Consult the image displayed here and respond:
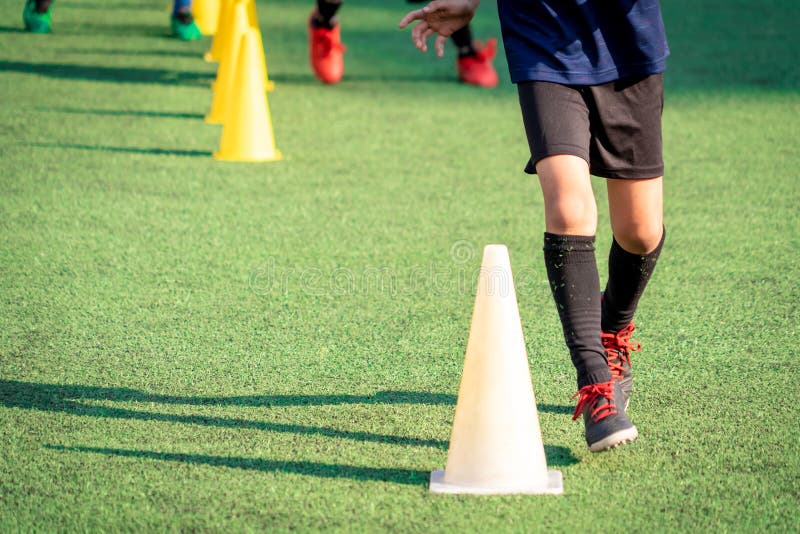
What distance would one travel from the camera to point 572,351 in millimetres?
2779

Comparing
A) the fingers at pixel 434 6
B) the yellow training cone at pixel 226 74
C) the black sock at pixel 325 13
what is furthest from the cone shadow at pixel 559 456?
the black sock at pixel 325 13

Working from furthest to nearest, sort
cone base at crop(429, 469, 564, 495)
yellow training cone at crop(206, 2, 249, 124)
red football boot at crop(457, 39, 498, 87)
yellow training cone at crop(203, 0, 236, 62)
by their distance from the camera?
yellow training cone at crop(203, 0, 236, 62) → red football boot at crop(457, 39, 498, 87) → yellow training cone at crop(206, 2, 249, 124) → cone base at crop(429, 469, 564, 495)

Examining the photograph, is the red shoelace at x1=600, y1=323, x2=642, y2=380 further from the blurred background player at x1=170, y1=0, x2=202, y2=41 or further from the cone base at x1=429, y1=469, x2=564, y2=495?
the blurred background player at x1=170, y1=0, x2=202, y2=41

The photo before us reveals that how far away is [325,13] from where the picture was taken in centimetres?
794

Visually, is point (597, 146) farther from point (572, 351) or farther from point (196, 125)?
point (196, 125)

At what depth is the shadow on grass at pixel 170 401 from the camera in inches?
119

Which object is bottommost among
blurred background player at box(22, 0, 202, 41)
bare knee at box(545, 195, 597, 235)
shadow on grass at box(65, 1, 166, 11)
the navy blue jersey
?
shadow on grass at box(65, 1, 166, 11)

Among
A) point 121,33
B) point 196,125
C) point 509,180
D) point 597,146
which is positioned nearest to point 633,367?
point 597,146

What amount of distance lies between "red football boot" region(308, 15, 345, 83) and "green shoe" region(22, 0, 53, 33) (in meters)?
3.37

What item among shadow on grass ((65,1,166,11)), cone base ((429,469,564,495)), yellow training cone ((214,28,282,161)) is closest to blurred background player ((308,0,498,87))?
yellow training cone ((214,28,282,161))

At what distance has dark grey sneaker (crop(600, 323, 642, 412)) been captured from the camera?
3.04 metres

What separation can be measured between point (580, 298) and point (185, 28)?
8325mm

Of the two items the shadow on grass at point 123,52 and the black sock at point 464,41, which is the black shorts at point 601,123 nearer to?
the black sock at point 464,41

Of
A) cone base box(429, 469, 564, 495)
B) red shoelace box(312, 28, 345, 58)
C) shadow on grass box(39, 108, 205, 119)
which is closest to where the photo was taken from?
cone base box(429, 469, 564, 495)
